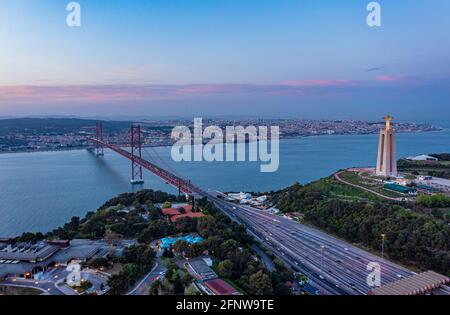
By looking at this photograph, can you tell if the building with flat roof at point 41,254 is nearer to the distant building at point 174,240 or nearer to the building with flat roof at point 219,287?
the distant building at point 174,240

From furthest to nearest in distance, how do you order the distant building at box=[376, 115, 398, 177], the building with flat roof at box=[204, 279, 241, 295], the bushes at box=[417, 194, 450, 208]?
the distant building at box=[376, 115, 398, 177], the bushes at box=[417, 194, 450, 208], the building with flat roof at box=[204, 279, 241, 295]

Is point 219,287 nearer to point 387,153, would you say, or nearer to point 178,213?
point 178,213

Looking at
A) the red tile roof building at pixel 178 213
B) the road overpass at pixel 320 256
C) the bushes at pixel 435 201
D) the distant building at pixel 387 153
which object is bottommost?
the road overpass at pixel 320 256

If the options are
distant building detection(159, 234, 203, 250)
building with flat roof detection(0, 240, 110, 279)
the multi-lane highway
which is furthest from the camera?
distant building detection(159, 234, 203, 250)

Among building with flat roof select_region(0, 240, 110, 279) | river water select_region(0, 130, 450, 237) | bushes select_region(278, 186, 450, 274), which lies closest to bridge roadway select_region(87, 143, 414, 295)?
bushes select_region(278, 186, 450, 274)

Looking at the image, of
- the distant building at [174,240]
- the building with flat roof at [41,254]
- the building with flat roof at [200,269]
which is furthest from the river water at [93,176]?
the building with flat roof at [200,269]

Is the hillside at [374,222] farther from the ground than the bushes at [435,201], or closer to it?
closer to it

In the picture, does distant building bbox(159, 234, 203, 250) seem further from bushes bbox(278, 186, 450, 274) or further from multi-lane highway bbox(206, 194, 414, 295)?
bushes bbox(278, 186, 450, 274)
